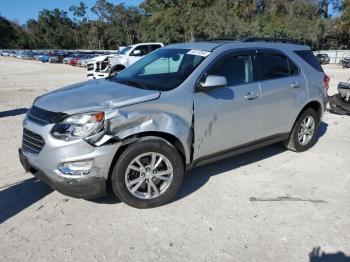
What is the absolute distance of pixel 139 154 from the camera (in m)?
3.99

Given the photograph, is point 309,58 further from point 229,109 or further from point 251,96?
point 229,109

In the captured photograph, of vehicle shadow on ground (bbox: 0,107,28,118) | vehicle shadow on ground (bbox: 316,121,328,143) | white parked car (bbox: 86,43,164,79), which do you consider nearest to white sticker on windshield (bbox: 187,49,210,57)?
vehicle shadow on ground (bbox: 316,121,328,143)

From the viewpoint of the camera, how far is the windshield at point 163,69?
4539mm

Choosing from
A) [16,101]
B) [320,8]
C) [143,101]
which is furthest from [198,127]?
[320,8]

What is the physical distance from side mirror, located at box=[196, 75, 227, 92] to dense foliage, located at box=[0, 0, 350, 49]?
50.9 meters

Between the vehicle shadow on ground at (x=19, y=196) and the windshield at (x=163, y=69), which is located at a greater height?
the windshield at (x=163, y=69)

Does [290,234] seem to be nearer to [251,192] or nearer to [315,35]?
[251,192]

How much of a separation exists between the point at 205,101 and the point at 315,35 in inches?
2286

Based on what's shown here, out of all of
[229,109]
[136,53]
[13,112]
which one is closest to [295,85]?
[229,109]

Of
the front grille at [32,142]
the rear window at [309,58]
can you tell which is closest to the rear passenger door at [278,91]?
the rear window at [309,58]

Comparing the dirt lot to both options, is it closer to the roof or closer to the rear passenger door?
the rear passenger door

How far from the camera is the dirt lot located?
3445 mm

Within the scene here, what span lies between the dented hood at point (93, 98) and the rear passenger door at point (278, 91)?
68.4 inches

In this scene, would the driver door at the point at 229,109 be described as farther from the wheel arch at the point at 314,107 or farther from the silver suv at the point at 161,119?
the wheel arch at the point at 314,107
